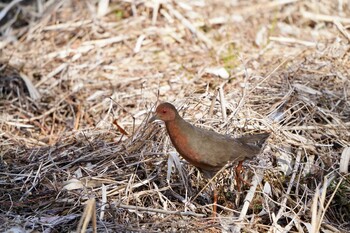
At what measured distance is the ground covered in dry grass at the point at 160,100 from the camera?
375 cm

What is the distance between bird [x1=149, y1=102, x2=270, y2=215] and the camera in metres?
→ 3.55

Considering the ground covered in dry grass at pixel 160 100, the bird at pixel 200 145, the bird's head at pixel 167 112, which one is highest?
the bird's head at pixel 167 112

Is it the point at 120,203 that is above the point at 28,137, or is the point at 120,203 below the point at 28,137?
above

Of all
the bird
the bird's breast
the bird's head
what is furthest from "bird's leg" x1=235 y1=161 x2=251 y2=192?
the bird's head

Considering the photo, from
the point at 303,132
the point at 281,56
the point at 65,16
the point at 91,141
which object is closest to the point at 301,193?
the point at 303,132

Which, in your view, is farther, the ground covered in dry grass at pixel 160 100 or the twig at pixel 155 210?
the ground covered in dry grass at pixel 160 100

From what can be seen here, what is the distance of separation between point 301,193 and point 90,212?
5.24 feet

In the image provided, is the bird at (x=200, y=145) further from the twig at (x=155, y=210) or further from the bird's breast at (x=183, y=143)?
the twig at (x=155, y=210)

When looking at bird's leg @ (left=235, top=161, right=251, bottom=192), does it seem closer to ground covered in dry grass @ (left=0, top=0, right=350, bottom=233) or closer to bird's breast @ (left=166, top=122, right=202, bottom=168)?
ground covered in dry grass @ (left=0, top=0, right=350, bottom=233)

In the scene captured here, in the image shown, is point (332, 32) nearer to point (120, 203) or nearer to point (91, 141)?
point (91, 141)

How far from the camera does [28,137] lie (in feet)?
16.9

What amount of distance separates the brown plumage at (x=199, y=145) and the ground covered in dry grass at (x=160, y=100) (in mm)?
260

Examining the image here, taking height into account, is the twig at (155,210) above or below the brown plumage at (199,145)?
below

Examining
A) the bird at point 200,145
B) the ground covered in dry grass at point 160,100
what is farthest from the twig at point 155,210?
the bird at point 200,145
